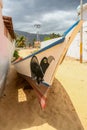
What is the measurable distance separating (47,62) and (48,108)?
1828mm

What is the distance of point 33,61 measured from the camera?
19.6ft

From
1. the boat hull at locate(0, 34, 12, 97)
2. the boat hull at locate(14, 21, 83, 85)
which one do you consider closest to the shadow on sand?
the boat hull at locate(0, 34, 12, 97)

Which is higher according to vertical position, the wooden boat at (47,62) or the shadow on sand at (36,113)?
the wooden boat at (47,62)

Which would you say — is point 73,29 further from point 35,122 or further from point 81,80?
point 81,80

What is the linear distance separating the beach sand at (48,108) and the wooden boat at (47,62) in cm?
77

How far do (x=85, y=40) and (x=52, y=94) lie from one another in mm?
7762

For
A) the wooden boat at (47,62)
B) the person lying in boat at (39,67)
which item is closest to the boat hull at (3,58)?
the wooden boat at (47,62)

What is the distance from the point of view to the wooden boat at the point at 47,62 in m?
5.03

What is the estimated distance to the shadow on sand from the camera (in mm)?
5796

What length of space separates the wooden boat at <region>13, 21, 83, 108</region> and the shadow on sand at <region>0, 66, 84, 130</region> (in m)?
0.76

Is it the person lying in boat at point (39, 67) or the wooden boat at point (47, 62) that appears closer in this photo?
the wooden boat at point (47, 62)

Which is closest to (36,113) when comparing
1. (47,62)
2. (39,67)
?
(39,67)

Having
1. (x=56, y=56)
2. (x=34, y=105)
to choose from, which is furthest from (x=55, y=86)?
(x=56, y=56)

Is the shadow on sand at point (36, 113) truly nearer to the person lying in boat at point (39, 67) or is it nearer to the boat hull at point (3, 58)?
the boat hull at point (3, 58)
